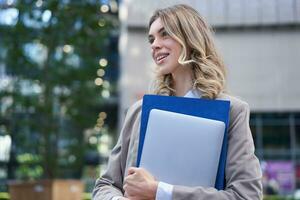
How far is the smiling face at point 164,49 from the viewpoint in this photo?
1853 millimetres

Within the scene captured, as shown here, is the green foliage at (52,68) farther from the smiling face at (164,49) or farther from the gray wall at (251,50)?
the gray wall at (251,50)

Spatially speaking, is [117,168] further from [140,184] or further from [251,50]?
[251,50]

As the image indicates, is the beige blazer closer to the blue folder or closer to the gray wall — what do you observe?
the blue folder

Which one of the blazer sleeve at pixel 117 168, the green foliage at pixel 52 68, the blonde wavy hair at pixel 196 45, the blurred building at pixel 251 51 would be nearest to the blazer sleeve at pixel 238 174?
the blonde wavy hair at pixel 196 45

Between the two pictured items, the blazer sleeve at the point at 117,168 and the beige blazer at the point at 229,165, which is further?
the blazer sleeve at the point at 117,168

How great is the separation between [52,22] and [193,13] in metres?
10.7

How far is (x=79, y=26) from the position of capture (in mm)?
12312

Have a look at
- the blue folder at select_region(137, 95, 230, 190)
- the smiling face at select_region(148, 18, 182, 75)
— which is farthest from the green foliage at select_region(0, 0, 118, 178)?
the blue folder at select_region(137, 95, 230, 190)

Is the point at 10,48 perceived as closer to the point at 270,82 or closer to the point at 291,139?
the point at 270,82

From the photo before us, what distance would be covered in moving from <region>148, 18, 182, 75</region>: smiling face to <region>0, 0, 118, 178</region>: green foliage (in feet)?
33.7

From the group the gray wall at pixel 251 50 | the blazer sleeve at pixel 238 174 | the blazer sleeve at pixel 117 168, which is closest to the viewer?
the blazer sleeve at pixel 238 174

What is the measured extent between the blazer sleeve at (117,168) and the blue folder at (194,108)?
0.16 meters

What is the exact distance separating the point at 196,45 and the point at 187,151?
396 millimetres

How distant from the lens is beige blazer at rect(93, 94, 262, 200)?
1.61 m
